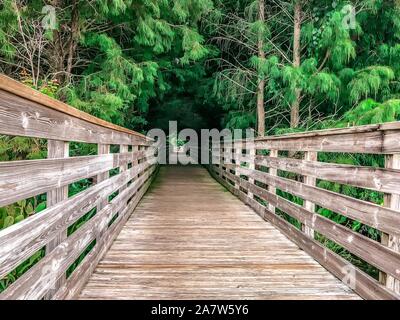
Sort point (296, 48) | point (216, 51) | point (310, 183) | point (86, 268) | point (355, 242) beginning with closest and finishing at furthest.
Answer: point (355, 242) < point (86, 268) < point (310, 183) < point (296, 48) < point (216, 51)

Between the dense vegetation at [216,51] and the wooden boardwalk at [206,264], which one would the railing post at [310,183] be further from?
the dense vegetation at [216,51]

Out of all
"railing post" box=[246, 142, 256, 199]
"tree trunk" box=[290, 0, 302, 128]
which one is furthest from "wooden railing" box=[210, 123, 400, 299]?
"tree trunk" box=[290, 0, 302, 128]

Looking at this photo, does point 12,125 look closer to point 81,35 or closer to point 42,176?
point 42,176

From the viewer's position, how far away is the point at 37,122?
1732 mm

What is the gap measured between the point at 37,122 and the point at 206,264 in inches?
76.3

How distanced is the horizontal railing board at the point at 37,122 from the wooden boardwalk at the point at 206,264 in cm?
108

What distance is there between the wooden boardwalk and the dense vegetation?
166cm

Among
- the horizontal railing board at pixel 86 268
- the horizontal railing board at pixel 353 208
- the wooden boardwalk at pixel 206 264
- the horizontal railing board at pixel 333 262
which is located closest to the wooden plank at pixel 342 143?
the horizontal railing board at pixel 353 208

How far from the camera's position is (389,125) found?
2219 mm

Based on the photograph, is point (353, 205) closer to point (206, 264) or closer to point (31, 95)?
point (206, 264)

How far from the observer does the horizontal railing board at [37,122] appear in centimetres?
145

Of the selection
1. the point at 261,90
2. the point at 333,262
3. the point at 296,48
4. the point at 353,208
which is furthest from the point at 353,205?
the point at 261,90
